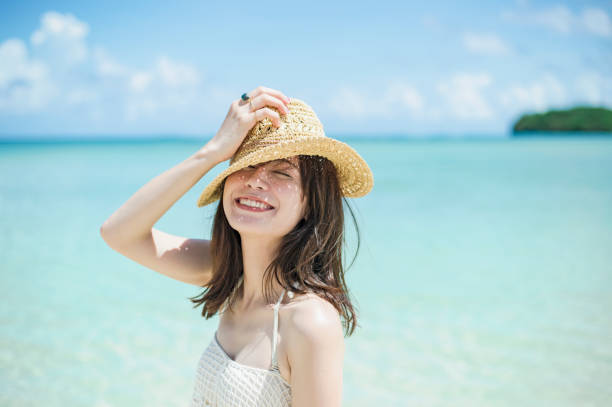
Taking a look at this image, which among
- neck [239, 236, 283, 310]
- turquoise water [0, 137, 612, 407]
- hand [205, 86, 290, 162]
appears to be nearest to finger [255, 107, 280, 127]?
hand [205, 86, 290, 162]

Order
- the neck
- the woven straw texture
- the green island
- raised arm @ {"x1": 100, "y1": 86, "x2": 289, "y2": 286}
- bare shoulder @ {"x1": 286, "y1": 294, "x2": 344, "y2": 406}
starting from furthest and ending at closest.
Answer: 1. the green island
2. the neck
3. raised arm @ {"x1": 100, "y1": 86, "x2": 289, "y2": 286}
4. the woven straw texture
5. bare shoulder @ {"x1": 286, "y1": 294, "x2": 344, "y2": 406}

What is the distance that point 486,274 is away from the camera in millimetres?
7715

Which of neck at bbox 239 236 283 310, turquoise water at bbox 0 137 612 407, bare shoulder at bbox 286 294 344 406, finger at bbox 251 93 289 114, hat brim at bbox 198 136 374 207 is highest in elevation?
finger at bbox 251 93 289 114

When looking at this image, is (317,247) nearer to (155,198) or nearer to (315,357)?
(315,357)

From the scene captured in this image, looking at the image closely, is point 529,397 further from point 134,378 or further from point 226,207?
point 226,207

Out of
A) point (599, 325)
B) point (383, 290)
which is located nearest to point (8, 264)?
point (383, 290)

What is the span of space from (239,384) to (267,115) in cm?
93

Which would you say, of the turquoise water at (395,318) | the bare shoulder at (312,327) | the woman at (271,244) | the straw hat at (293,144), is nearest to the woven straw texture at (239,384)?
the woman at (271,244)

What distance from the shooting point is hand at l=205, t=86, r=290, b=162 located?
183 cm

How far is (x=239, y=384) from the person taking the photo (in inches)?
69.6

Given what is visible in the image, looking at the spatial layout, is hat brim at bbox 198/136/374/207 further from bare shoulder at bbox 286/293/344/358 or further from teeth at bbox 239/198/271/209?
bare shoulder at bbox 286/293/344/358

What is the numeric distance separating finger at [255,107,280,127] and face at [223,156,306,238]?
5.9 inches

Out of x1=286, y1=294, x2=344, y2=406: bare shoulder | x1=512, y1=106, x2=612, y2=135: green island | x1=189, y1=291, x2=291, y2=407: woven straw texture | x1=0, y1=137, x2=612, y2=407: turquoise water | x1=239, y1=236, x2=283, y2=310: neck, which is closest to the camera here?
x1=286, y1=294, x2=344, y2=406: bare shoulder

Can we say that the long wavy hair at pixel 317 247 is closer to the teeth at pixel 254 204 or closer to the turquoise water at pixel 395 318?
the teeth at pixel 254 204
